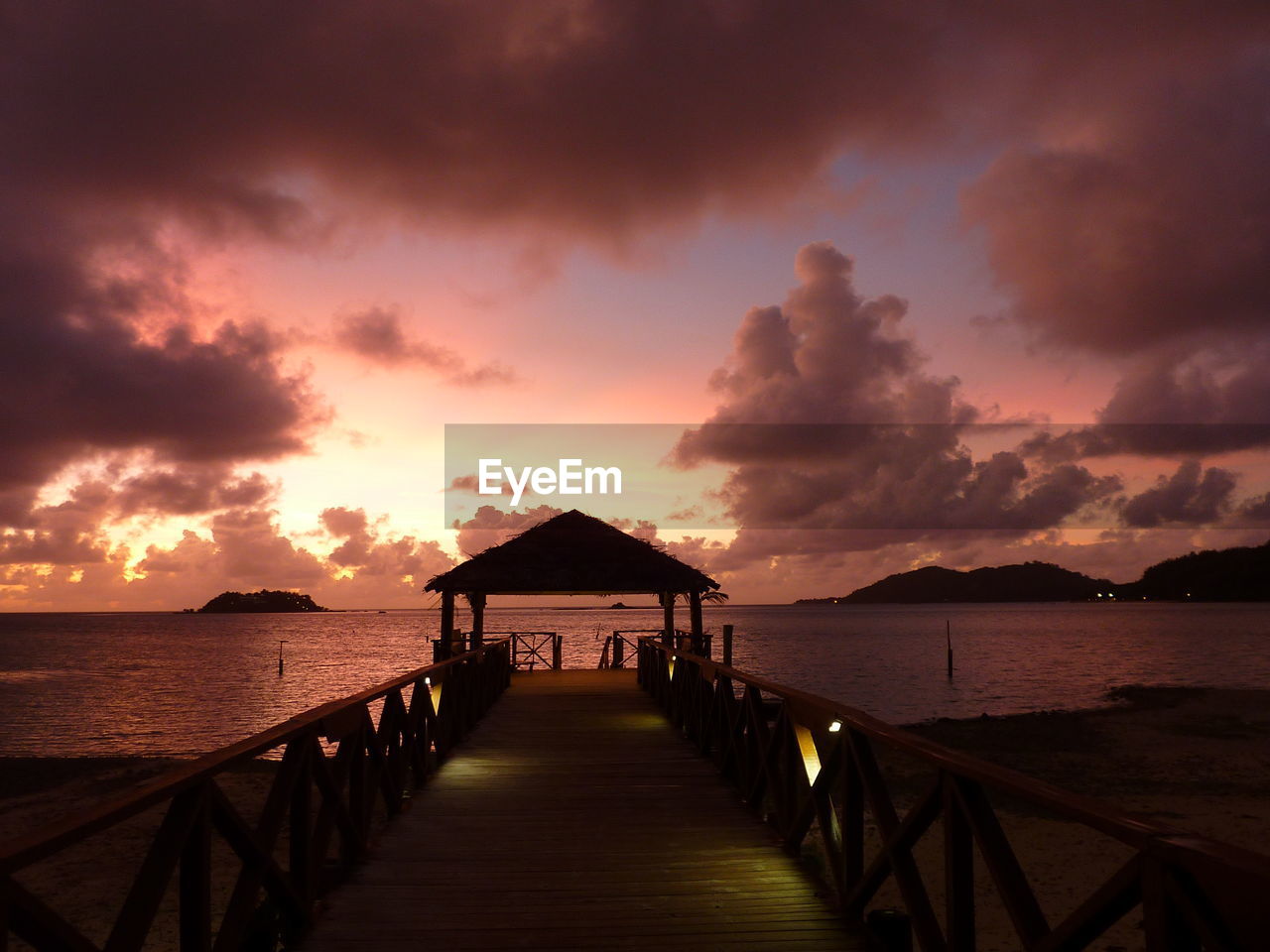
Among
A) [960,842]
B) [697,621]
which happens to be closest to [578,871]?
[960,842]

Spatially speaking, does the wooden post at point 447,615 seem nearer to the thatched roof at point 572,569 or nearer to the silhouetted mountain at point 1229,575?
the thatched roof at point 572,569

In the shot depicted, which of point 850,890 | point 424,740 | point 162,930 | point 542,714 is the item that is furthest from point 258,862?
point 542,714

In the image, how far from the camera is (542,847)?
199 inches

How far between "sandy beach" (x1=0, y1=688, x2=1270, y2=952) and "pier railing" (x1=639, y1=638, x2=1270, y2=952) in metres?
1.52

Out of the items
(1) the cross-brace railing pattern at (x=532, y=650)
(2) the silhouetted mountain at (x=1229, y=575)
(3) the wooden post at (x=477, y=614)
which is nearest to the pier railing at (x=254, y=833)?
(3) the wooden post at (x=477, y=614)

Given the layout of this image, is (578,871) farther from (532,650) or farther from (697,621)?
(532,650)

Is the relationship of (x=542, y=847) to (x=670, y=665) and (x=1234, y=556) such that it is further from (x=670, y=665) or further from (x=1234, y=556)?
(x=1234, y=556)

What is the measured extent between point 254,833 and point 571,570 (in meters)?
12.9

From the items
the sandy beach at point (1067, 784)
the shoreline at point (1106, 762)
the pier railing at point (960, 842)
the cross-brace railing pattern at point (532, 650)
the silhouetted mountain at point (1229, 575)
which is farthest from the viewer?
the silhouetted mountain at point (1229, 575)

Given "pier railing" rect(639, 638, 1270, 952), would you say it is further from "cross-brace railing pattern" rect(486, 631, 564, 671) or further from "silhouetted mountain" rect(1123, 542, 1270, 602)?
"silhouetted mountain" rect(1123, 542, 1270, 602)

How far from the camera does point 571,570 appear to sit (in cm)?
1636

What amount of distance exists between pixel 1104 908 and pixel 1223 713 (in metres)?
29.9

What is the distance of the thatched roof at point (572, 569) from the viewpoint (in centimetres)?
1617

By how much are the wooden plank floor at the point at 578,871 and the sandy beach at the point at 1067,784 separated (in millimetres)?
2139
